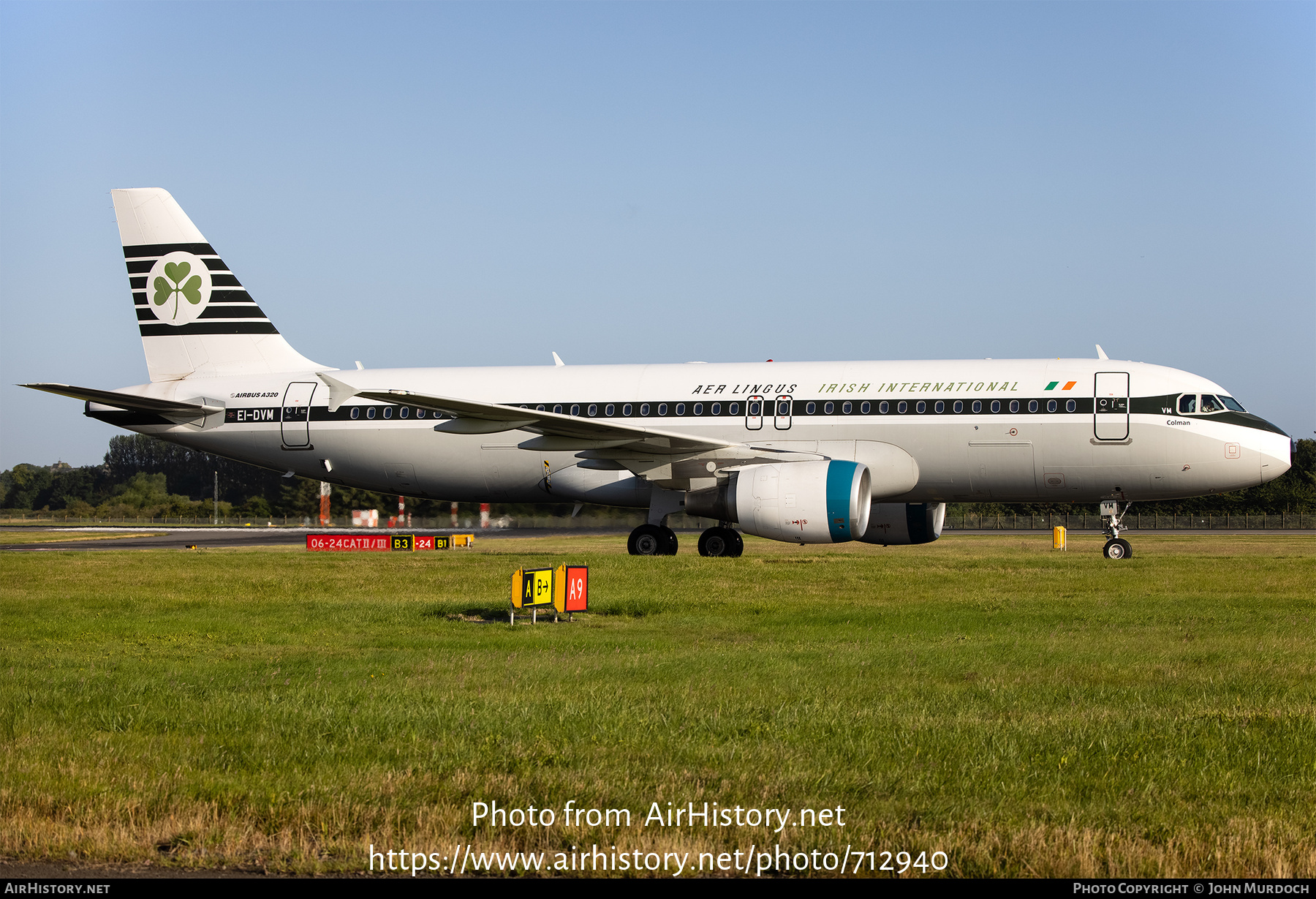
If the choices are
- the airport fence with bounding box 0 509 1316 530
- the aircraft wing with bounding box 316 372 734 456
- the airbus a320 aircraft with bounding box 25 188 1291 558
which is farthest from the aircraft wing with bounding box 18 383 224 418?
the airport fence with bounding box 0 509 1316 530

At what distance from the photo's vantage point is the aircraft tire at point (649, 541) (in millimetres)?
24406

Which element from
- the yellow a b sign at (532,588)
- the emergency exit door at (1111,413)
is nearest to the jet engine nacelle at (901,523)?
the emergency exit door at (1111,413)

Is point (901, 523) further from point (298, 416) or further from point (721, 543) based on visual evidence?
point (298, 416)

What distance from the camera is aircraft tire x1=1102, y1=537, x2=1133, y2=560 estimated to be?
24.1 meters

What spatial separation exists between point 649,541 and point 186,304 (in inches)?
500

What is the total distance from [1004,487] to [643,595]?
1009 centimetres

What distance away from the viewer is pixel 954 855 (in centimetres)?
496

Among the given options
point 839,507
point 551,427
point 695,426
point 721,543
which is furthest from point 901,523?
point 551,427

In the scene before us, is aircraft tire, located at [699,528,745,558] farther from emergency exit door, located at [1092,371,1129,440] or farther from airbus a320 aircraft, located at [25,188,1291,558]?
emergency exit door, located at [1092,371,1129,440]

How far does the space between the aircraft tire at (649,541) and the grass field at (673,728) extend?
8.57 metres

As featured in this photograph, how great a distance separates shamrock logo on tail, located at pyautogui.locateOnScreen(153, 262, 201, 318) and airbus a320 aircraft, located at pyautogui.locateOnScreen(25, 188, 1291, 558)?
0.04 m

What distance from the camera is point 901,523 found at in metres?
25.5

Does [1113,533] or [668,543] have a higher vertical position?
[1113,533]

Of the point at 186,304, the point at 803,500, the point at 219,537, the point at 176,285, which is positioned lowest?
the point at 219,537
